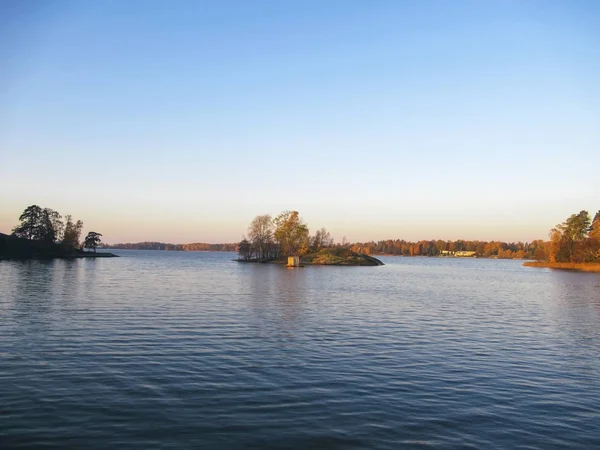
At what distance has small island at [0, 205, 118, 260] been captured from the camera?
456 feet

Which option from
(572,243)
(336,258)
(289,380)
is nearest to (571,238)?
(572,243)

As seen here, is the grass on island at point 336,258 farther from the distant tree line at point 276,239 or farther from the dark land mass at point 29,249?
the dark land mass at point 29,249

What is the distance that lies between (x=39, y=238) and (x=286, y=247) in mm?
81436

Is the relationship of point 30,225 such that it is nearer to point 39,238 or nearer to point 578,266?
point 39,238

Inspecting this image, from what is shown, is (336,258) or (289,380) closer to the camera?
(289,380)

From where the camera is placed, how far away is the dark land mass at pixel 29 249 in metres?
137

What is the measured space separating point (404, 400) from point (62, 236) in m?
177

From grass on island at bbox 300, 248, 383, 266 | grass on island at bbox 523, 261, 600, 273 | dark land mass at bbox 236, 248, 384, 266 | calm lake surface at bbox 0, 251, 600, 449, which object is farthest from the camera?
grass on island at bbox 300, 248, 383, 266

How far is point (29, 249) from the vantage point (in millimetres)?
145000

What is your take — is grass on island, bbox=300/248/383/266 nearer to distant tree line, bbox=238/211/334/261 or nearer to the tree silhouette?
distant tree line, bbox=238/211/334/261

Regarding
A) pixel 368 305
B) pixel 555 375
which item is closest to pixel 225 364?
pixel 555 375

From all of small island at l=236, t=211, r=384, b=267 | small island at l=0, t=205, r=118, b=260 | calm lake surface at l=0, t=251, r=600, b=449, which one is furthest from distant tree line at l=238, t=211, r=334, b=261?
calm lake surface at l=0, t=251, r=600, b=449

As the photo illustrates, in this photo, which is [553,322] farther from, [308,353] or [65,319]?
[65,319]

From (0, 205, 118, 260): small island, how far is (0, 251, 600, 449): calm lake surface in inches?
4688
